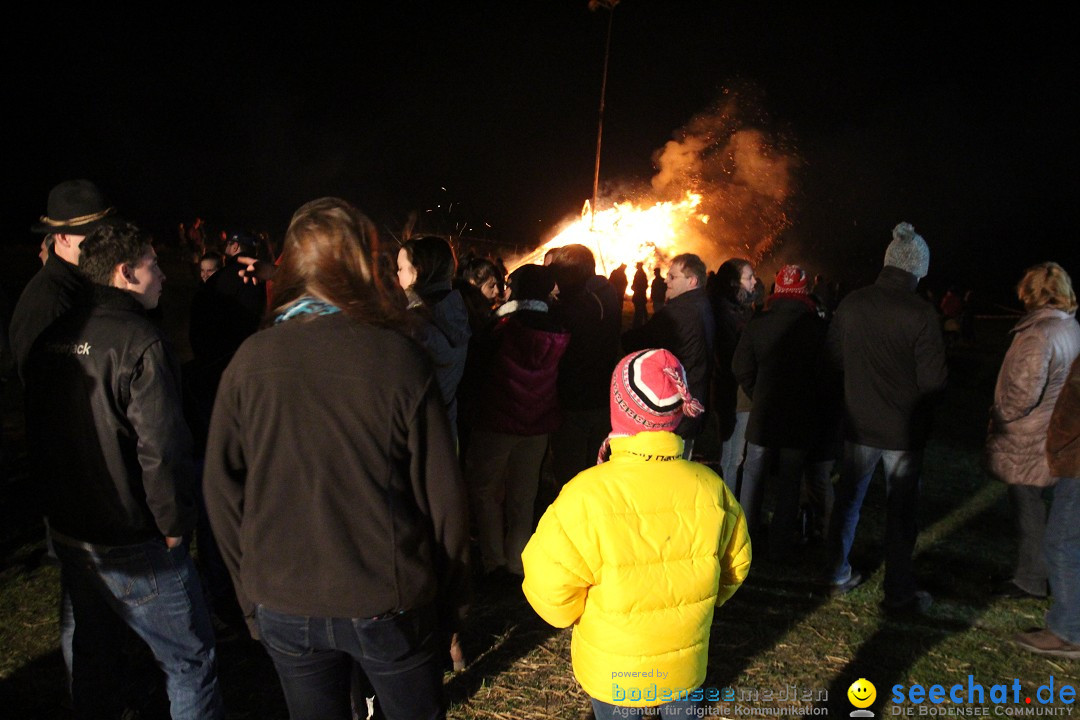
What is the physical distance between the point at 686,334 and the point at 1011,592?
291 cm

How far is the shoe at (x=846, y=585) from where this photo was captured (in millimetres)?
5012

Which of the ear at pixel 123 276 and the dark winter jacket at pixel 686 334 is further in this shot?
the dark winter jacket at pixel 686 334

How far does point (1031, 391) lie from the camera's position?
477 cm

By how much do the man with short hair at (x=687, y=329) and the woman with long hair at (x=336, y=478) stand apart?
10.8ft

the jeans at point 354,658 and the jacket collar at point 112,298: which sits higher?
the jacket collar at point 112,298

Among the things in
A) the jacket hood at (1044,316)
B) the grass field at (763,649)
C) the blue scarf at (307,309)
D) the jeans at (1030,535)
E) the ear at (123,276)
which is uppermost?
the jacket hood at (1044,316)

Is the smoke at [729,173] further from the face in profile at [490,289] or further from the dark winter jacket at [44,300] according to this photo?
the dark winter jacket at [44,300]

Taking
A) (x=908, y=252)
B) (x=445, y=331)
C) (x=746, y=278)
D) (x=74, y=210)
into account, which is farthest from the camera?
(x=746, y=278)

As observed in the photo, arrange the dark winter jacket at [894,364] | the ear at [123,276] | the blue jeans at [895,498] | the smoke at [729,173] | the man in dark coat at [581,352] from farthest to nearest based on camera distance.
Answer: the smoke at [729,173]
the man in dark coat at [581,352]
the blue jeans at [895,498]
the dark winter jacket at [894,364]
the ear at [123,276]

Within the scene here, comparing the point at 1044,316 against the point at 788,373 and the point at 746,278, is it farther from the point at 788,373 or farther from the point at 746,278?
the point at 746,278

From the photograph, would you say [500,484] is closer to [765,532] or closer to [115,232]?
[765,532]

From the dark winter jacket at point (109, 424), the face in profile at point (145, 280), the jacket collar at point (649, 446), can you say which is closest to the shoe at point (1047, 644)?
the jacket collar at point (649, 446)

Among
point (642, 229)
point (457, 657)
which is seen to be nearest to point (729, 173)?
point (642, 229)

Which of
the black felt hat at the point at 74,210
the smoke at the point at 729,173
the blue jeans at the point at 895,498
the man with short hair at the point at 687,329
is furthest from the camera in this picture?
the smoke at the point at 729,173
